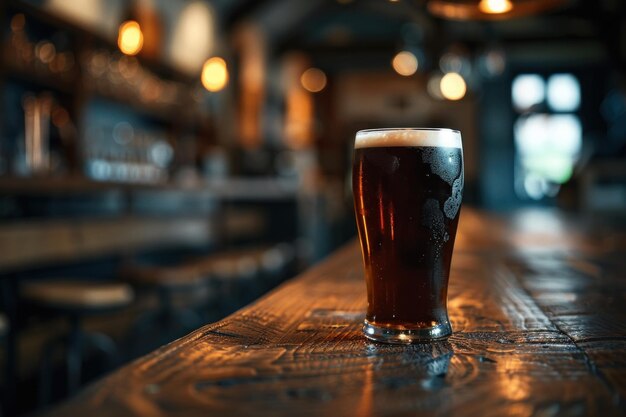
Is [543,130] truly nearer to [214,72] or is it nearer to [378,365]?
[214,72]

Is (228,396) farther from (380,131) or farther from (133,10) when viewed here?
(133,10)

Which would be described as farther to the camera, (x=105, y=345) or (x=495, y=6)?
(x=105, y=345)

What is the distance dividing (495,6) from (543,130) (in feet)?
38.8

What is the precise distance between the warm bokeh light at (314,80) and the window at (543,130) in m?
3.77

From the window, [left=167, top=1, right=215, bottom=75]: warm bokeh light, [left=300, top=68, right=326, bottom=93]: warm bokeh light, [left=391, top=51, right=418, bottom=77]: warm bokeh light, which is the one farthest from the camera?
[left=300, top=68, right=326, bottom=93]: warm bokeh light

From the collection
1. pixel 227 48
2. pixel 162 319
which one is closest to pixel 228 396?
pixel 162 319

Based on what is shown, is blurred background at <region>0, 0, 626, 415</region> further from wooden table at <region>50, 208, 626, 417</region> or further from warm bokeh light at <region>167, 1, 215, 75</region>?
wooden table at <region>50, 208, 626, 417</region>

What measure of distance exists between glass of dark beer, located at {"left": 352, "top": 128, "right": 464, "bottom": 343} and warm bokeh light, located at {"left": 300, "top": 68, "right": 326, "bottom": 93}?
13.3 m

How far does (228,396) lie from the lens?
0.44 meters

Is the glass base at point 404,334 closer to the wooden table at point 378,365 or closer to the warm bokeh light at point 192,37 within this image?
the wooden table at point 378,365

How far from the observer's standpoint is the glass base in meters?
0.64

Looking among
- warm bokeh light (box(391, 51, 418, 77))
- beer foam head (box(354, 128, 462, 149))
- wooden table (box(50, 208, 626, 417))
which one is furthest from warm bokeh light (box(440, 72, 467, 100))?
beer foam head (box(354, 128, 462, 149))

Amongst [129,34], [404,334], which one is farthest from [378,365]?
[129,34]

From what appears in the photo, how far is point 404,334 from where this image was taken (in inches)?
25.6
